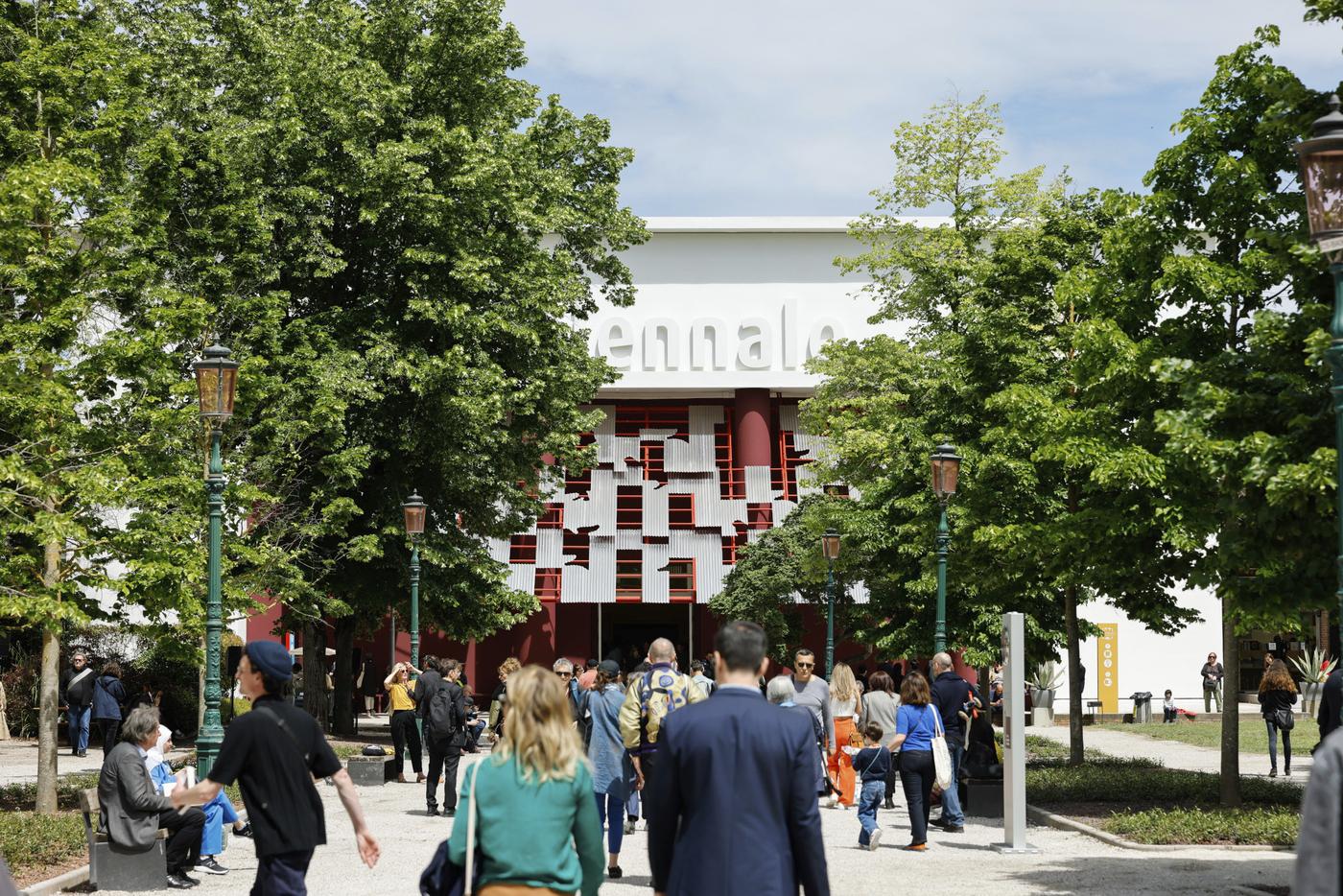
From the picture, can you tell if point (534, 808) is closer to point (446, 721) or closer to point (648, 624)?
point (446, 721)

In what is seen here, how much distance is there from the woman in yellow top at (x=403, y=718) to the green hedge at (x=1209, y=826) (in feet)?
34.5

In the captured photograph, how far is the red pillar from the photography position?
174ft

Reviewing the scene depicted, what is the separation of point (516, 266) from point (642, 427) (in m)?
24.8

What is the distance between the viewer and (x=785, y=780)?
5664 mm

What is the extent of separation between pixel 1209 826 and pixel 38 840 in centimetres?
1107

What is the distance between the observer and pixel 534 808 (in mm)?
5688

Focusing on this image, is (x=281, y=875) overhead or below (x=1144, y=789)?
overhead

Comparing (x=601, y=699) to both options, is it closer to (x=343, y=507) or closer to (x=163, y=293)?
(x=163, y=293)

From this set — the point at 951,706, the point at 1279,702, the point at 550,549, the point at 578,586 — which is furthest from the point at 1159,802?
the point at 550,549

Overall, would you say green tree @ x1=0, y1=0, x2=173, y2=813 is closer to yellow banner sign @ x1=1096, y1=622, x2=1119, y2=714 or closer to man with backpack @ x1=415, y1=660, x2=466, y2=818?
man with backpack @ x1=415, y1=660, x2=466, y2=818

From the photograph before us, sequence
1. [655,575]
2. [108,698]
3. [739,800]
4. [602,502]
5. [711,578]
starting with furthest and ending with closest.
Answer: [602,502]
[655,575]
[711,578]
[108,698]
[739,800]

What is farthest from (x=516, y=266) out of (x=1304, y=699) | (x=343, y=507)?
(x=1304, y=699)

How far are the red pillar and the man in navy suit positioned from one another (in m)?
47.3

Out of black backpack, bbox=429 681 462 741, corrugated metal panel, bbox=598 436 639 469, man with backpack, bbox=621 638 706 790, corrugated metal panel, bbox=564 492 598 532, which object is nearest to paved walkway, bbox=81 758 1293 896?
black backpack, bbox=429 681 462 741
